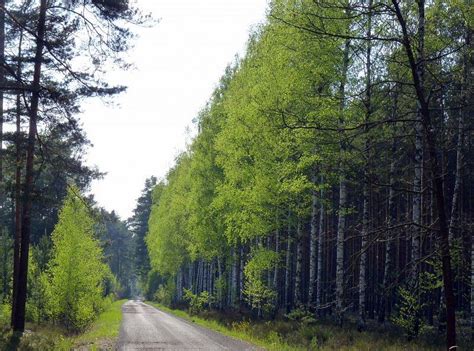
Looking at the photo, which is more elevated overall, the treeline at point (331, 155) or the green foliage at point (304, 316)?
the treeline at point (331, 155)

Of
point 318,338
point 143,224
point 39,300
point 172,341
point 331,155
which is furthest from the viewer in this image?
point 143,224

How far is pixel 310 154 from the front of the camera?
647 inches

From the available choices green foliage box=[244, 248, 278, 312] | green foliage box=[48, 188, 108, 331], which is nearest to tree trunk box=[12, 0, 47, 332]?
green foliage box=[48, 188, 108, 331]

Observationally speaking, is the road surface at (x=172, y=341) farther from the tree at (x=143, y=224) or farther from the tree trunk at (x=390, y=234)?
the tree at (x=143, y=224)

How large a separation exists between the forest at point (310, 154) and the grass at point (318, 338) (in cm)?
36

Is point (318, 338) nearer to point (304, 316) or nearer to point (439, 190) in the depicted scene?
point (304, 316)

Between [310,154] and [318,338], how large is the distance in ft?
19.0

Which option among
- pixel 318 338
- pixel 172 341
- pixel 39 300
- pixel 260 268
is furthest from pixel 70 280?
pixel 318 338

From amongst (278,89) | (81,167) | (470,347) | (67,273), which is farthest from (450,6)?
(67,273)

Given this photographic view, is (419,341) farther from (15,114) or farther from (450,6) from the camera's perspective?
(15,114)

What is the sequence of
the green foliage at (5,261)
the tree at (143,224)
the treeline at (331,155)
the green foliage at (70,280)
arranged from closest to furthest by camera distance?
Result: the treeline at (331,155), the green foliage at (70,280), the green foliage at (5,261), the tree at (143,224)

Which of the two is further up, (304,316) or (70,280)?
(70,280)

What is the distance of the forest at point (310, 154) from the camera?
738cm

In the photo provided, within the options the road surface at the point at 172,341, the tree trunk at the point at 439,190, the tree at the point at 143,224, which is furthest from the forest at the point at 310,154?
the tree at the point at 143,224
